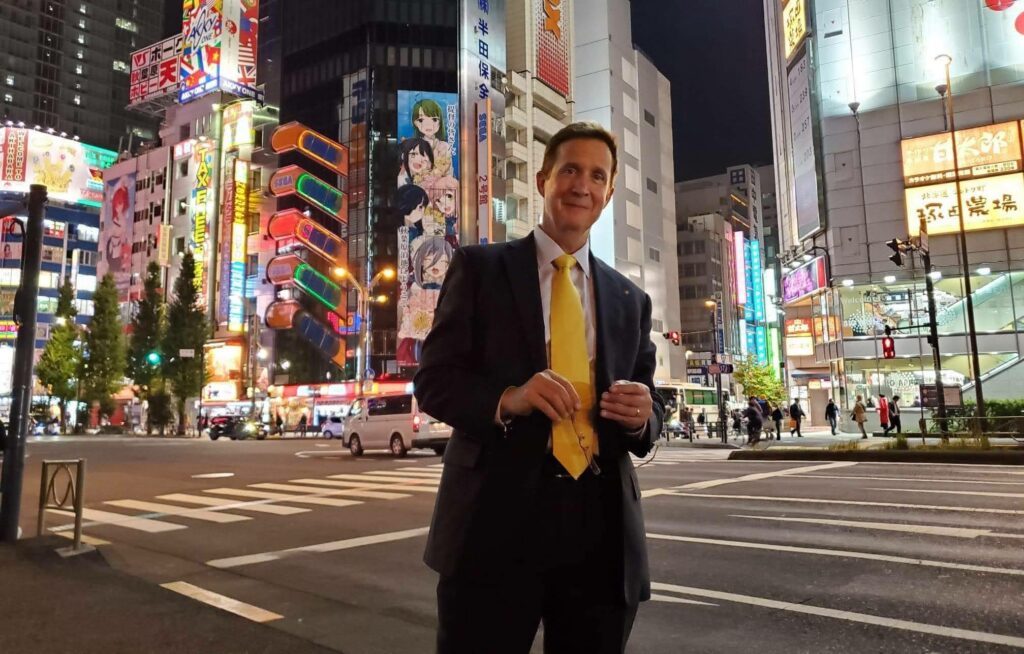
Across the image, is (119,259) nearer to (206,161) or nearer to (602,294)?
(206,161)

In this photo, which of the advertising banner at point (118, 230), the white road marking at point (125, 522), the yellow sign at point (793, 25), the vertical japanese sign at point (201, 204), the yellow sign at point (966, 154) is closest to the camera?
the white road marking at point (125, 522)

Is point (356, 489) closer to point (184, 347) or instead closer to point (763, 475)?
point (763, 475)

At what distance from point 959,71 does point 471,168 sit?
102ft

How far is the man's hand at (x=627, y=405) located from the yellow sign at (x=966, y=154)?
3569cm

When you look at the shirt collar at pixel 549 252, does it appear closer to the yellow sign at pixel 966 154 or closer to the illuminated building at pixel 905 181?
the illuminated building at pixel 905 181

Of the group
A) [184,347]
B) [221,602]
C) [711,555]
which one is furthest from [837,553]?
[184,347]

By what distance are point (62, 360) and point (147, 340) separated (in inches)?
299

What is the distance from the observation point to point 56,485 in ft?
25.6

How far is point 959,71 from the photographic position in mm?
33781

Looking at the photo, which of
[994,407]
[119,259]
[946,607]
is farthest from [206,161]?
[946,607]

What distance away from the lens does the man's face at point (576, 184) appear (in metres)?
1.84

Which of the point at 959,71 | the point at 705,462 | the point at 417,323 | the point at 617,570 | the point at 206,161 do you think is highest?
the point at 206,161

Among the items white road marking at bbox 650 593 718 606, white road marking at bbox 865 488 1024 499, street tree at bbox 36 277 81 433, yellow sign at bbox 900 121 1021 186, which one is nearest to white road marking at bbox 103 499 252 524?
white road marking at bbox 650 593 718 606

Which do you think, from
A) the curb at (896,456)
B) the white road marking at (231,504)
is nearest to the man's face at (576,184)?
the white road marking at (231,504)
